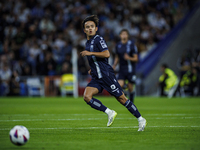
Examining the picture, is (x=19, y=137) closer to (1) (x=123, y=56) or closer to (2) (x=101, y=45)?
(2) (x=101, y=45)

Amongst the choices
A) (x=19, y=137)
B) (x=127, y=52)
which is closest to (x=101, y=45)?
(x=19, y=137)

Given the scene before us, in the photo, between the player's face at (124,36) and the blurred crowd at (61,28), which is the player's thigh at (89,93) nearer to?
the player's face at (124,36)

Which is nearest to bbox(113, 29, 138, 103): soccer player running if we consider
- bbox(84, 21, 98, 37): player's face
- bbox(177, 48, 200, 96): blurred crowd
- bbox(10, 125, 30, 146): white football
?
bbox(84, 21, 98, 37): player's face

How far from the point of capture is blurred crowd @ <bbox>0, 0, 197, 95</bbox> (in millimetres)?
21469

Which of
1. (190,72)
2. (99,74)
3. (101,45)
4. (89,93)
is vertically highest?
(101,45)

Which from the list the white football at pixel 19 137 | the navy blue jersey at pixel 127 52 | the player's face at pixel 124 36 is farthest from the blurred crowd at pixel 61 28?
the white football at pixel 19 137

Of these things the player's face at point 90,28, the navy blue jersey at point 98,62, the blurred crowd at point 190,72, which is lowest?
the blurred crowd at point 190,72

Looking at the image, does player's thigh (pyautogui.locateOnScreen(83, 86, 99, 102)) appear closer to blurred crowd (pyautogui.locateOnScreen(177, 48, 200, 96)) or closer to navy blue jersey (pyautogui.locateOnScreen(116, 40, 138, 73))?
navy blue jersey (pyautogui.locateOnScreen(116, 40, 138, 73))

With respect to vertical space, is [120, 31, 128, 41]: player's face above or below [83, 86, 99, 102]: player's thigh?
above

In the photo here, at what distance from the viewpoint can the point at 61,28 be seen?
77.2 ft

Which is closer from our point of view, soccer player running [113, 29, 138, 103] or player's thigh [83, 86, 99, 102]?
player's thigh [83, 86, 99, 102]

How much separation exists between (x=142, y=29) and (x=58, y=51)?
19.0 feet

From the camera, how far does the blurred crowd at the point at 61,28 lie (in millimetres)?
21469

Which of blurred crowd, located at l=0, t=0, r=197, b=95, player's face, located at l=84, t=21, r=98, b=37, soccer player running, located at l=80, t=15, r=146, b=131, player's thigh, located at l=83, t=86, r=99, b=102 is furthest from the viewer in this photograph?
blurred crowd, located at l=0, t=0, r=197, b=95
